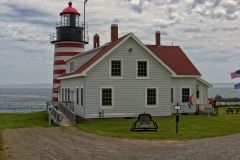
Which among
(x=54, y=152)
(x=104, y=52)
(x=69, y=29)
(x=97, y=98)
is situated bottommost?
(x=54, y=152)

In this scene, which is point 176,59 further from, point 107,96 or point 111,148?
point 111,148

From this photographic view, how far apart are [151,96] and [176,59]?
23.8 feet

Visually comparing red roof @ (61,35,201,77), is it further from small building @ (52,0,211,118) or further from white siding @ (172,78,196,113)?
small building @ (52,0,211,118)

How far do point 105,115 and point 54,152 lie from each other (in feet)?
44.4

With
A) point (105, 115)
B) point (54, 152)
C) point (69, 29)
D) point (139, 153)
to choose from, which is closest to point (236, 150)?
point (139, 153)

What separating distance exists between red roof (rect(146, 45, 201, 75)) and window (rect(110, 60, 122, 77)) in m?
5.87

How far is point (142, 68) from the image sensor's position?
3084 centimetres

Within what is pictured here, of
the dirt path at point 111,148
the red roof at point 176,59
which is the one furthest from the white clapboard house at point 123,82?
the dirt path at point 111,148

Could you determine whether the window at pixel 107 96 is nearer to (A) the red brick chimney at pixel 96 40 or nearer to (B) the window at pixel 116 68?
(B) the window at pixel 116 68

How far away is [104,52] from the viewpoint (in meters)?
29.9

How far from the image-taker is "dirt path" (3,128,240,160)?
14.7 m

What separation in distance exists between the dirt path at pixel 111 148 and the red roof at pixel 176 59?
1601 cm

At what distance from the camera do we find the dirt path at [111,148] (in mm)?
14727

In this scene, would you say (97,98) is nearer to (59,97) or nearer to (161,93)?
(161,93)
